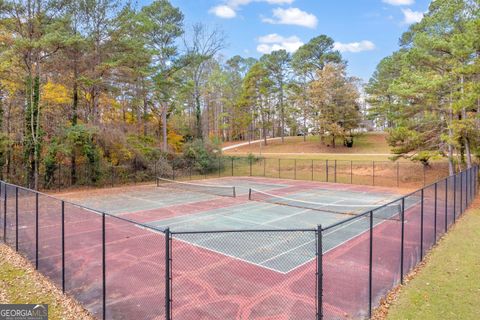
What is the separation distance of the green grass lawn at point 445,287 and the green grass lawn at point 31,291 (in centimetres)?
567

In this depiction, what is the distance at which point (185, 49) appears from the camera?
34.5 m

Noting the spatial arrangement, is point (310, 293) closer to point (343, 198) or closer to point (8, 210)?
point (8, 210)

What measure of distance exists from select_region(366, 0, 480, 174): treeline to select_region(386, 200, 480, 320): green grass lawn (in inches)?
448

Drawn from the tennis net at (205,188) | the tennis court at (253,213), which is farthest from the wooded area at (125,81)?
the tennis court at (253,213)

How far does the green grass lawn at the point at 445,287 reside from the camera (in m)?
5.59

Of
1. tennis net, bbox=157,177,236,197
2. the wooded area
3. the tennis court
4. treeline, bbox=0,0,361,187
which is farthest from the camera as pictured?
treeline, bbox=0,0,361,187

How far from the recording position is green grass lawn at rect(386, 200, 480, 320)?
559 centimetres

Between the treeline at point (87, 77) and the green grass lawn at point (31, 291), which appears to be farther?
the treeline at point (87, 77)

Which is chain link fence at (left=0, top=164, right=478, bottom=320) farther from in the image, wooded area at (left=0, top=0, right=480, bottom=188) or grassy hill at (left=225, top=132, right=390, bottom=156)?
grassy hill at (left=225, top=132, right=390, bottom=156)

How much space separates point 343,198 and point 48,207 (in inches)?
589

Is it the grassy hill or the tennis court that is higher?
the grassy hill

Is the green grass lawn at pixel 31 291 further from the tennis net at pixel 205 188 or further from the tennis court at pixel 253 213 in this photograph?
the tennis net at pixel 205 188

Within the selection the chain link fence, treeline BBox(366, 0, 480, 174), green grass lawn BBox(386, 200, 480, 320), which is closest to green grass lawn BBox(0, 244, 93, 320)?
the chain link fence

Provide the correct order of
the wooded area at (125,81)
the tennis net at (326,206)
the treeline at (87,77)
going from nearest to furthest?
1. the tennis net at (326,206)
2. the wooded area at (125,81)
3. the treeline at (87,77)
